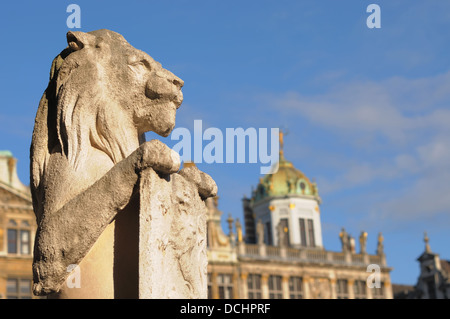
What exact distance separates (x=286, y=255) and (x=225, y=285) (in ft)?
12.6

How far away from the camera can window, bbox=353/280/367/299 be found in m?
33.3

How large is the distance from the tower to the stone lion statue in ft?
99.5

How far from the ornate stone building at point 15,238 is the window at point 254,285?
945cm

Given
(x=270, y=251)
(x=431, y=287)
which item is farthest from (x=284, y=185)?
(x=431, y=287)

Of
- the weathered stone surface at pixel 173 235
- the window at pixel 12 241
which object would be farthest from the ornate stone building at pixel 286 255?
the weathered stone surface at pixel 173 235

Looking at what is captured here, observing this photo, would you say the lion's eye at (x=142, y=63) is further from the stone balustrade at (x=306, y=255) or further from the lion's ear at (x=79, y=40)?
the stone balustrade at (x=306, y=255)

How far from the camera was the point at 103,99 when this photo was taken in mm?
3211

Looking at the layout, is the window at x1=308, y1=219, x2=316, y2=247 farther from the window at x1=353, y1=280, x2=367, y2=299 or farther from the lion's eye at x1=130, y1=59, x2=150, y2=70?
the lion's eye at x1=130, y1=59, x2=150, y2=70

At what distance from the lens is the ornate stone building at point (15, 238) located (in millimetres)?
24969

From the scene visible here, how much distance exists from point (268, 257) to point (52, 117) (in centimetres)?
2844

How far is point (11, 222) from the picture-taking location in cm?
2528

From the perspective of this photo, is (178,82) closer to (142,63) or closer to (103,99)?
(142,63)

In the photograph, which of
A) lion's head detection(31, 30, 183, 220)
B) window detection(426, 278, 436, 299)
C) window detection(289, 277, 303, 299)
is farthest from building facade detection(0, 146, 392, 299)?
lion's head detection(31, 30, 183, 220)

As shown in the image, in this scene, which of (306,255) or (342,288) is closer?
A: (306,255)
